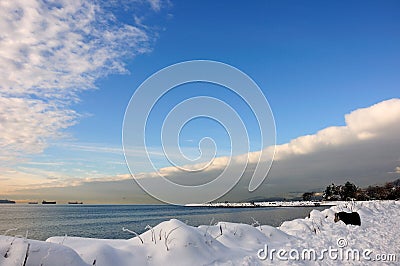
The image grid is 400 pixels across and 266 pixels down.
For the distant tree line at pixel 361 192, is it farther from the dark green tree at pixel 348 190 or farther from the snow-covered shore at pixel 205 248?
the snow-covered shore at pixel 205 248

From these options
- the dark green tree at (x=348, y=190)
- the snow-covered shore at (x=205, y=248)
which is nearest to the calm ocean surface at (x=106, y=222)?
the snow-covered shore at (x=205, y=248)

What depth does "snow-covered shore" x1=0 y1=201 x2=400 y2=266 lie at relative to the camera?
5074 mm

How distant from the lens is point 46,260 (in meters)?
4.88

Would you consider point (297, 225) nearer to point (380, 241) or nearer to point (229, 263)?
point (380, 241)

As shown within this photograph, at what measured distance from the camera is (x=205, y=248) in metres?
8.05

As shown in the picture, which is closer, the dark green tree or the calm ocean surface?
the calm ocean surface

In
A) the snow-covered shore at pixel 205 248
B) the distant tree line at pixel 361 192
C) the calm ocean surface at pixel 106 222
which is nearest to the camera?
the snow-covered shore at pixel 205 248

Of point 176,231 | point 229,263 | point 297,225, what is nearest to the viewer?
point 229,263

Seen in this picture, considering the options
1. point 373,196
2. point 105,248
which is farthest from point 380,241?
point 373,196

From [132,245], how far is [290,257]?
427cm

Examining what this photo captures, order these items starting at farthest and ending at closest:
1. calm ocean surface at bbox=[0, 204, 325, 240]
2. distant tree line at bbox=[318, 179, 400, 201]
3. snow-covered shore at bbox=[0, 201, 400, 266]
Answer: distant tree line at bbox=[318, 179, 400, 201] < calm ocean surface at bbox=[0, 204, 325, 240] < snow-covered shore at bbox=[0, 201, 400, 266]

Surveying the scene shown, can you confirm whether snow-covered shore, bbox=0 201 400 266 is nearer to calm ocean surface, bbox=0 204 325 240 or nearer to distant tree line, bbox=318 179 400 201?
calm ocean surface, bbox=0 204 325 240

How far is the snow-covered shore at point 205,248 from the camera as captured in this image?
5.07 meters

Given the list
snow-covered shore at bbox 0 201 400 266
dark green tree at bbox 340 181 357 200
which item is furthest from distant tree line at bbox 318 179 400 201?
snow-covered shore at bbox 0 201 400 266
